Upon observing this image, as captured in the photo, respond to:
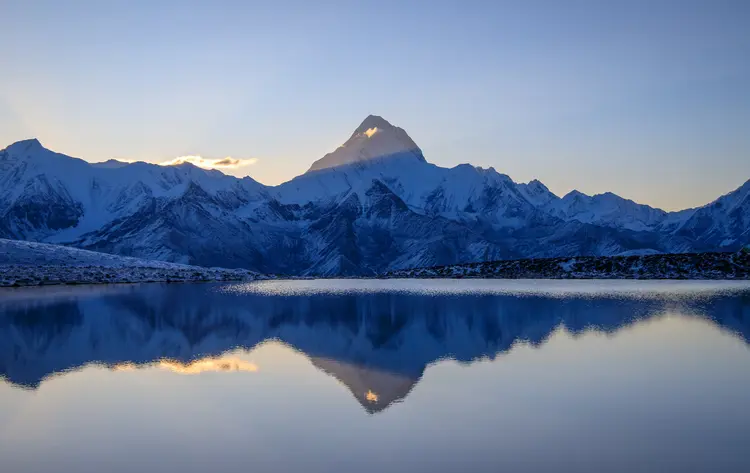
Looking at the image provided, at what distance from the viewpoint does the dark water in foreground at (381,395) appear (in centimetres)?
1728

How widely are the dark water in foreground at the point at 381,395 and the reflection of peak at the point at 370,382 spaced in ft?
0.40

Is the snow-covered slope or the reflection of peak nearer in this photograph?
the reflection of peak

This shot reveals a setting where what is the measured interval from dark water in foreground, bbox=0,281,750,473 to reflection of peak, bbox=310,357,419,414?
0.40 ft

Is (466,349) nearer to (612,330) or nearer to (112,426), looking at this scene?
(612,330)

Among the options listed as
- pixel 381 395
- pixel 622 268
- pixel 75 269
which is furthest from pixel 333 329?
pixel 622 268

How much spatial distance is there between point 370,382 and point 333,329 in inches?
799

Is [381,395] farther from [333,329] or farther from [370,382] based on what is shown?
[333,329]

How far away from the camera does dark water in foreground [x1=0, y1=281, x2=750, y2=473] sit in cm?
1728

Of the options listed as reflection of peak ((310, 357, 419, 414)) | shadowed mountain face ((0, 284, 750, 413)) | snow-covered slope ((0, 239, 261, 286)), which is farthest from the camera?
snow-covered slope ((0, 239, 261, 286))

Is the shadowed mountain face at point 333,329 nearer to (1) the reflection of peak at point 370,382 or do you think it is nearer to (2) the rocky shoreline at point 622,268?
(1) the reflection of peak at point 370,382

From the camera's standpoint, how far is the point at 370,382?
2795cm

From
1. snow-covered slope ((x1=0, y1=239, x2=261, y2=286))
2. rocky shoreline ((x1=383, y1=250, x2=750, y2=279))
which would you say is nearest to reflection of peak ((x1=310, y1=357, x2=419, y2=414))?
snow-covered slope ((x1=0, y1=239, x2=261, y2=286))

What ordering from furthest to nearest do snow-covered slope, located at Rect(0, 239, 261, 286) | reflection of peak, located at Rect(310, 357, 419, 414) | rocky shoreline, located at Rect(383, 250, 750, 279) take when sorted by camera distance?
rocky shoreline, located at Rect(383, 250, 750, 279), snow-covered slope, located at Rect(0, 239, 261, 286), reflection of peak, located at Rect(310, 357, 419, 414)

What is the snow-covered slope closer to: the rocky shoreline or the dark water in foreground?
the rocky shoreline
